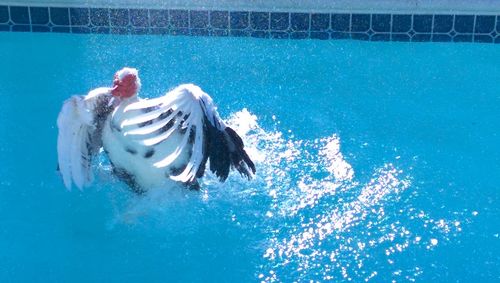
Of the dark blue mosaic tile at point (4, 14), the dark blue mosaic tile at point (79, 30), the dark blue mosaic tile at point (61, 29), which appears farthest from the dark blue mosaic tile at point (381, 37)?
the dark blue mosaic tile at point (4, 14)

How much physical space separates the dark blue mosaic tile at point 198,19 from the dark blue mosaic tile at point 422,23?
52.4 inches

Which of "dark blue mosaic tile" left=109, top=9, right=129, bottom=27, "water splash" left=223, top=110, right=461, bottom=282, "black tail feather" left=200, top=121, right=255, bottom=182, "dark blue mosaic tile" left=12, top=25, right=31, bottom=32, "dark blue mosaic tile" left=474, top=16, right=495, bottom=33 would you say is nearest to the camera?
"water splash" left=223, top=110, right=461, bottom=282

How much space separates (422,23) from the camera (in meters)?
5.66

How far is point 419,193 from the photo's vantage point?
393cm

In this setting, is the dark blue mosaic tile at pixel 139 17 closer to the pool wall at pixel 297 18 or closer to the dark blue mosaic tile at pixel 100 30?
the pool wall at pixel 297 18

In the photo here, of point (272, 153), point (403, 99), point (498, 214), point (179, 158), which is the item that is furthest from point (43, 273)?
point (403, 99)

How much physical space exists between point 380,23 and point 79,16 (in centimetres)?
194

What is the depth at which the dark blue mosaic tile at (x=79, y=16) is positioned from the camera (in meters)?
5.75

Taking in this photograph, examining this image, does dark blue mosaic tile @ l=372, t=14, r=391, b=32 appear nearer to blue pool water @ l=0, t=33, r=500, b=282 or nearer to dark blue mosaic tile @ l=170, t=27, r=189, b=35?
blue pool water @ l=0, t=33, r=500, b=282

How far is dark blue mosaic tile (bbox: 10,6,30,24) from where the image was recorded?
5.80 meters

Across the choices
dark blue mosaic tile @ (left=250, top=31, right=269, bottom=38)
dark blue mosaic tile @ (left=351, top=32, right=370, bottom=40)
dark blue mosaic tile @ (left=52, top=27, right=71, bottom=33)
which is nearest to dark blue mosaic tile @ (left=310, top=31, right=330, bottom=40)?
dark blue mosaic tile @ (left=351, top=32, right=370, bottom=40)

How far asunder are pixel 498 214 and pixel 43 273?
1906mm

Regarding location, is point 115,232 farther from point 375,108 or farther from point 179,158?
point 375,108

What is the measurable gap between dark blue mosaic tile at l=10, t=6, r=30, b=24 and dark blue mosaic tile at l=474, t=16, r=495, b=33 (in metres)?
2.90
